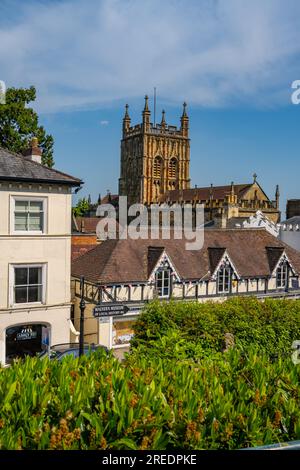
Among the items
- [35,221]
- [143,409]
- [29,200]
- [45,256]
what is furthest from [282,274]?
[143,409]

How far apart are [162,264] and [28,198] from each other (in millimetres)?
9048

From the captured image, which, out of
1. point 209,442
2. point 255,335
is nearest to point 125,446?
point 209,442

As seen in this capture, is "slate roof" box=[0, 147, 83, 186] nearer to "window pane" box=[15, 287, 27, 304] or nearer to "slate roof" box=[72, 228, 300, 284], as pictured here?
"window pane" box=[15, 287, 27, 304]

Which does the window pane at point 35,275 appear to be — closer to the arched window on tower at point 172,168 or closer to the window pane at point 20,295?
the window pane at point 20,295

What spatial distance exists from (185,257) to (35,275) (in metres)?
10.5

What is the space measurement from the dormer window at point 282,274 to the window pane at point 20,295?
17.8 metres

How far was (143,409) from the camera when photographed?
5.28 m

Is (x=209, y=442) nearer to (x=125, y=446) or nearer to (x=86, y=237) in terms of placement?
(x=125, y=446)

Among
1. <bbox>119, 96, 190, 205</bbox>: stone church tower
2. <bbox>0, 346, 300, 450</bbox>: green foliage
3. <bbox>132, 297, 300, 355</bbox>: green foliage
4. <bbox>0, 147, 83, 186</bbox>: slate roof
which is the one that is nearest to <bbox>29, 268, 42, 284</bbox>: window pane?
A: <bbox>0, 147, 83, 186</bbox>: slate roof

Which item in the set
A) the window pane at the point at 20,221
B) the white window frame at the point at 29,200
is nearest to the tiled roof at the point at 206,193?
the white window frame at the point at 29,200

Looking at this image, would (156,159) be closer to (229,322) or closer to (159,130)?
(159,130)

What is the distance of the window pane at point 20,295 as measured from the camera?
71.7ft

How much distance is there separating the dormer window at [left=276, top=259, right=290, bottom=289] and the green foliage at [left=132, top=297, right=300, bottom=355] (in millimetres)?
10961

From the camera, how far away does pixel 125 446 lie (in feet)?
16.3
